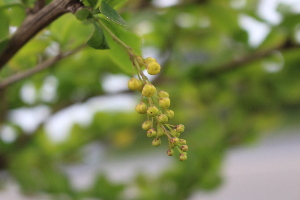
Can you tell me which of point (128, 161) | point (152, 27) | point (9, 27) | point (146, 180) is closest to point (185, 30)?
point (152, 27)

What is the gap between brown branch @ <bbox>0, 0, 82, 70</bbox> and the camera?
0.58 feet

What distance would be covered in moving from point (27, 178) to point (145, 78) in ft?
1.51

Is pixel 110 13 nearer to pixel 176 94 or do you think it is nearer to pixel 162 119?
pixel 162 119

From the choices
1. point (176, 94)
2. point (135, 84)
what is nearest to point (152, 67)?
point (135, 84)

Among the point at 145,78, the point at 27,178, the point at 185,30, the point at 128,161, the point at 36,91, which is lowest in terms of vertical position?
the point at 145,78

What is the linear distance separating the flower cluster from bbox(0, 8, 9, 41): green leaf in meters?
0.08

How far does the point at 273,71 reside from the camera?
1.98ft

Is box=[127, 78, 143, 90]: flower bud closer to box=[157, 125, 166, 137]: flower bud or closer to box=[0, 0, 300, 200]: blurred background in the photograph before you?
box=[157, 125, 166, 137]: flower bud

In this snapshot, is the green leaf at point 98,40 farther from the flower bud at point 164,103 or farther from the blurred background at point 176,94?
the blurred background at point 176,94

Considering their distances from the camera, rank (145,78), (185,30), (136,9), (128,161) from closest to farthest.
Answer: (145,78) < (136,9) < (185,30) < (128,161)

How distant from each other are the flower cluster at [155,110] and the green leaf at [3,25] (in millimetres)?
78

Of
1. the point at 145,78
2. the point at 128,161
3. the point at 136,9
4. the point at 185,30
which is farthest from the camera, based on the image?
the point at 128,161

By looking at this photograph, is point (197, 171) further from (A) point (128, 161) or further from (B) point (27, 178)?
(A) point (128, 161)

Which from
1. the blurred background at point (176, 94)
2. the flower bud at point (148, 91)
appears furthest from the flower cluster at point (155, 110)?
the blurred background at point (176, 94)
